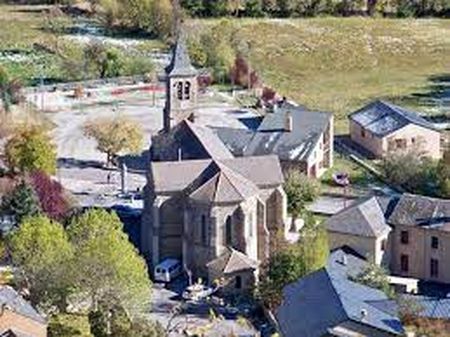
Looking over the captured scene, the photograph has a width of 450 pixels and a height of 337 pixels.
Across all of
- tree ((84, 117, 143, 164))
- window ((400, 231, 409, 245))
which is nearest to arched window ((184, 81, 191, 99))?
tree ((84, 117, 143, 164))

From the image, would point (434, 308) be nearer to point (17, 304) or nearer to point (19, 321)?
point (19, 321)

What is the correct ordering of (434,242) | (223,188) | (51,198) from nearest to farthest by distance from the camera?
(223,188)
(434,242)
(51,198)

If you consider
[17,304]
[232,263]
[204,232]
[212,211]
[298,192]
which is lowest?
[232,263]

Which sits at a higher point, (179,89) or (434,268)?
(179,89)

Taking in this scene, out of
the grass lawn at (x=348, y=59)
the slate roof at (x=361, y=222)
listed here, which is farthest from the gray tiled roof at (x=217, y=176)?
the grass lawn at (x=348, y=59)

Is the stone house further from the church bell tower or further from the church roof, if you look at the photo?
the church roof

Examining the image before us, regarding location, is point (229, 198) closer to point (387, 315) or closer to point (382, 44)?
point (387, 315)

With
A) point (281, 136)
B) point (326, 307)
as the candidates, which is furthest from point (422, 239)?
point (281, 136)
